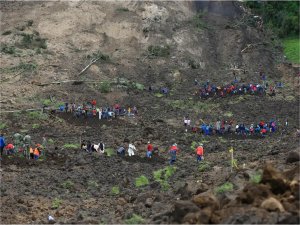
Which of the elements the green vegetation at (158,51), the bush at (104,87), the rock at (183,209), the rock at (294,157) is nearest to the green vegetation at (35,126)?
the bush at (104,87)

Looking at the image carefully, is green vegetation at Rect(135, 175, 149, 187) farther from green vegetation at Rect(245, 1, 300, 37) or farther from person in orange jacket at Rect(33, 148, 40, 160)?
green vegetation at Rect(245, 1, 300, 37)

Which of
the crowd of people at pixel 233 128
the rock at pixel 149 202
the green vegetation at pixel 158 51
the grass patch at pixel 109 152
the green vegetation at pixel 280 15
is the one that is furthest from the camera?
the green vegetation at pixel 280 15

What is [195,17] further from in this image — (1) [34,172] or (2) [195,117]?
(1) [34,172]

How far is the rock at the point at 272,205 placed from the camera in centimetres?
1268

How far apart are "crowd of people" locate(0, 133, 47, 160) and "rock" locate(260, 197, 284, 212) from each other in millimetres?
14064

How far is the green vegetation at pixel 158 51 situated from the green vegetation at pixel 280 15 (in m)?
13.3

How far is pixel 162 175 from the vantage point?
2383 cm

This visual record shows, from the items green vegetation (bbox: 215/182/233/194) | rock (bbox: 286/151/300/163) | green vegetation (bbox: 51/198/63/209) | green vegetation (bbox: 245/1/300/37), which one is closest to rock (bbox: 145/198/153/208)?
green vegetation (bbox: 215/182/233/194)

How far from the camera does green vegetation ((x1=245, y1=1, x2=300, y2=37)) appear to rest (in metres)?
53.3

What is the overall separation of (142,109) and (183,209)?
21899 mm

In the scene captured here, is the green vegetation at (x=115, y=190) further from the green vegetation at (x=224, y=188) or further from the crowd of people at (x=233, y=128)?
the crowd of people at (x=233, y=128)

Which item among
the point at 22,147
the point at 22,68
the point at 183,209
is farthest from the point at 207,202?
the point at 22,68

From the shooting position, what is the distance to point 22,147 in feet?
→ 84.7

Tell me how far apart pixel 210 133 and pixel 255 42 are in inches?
781
